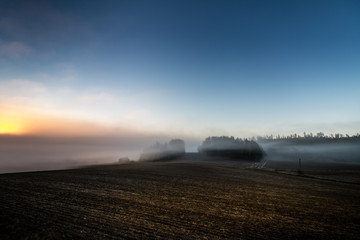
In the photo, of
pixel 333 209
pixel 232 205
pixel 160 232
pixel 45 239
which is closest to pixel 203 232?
pixel 160 232

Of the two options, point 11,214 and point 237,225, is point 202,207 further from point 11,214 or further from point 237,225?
point 11,214

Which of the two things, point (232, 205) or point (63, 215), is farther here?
point (232, 205)

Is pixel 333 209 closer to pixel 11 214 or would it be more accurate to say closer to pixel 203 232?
pixel 203 232

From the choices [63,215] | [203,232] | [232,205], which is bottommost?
[232,205]

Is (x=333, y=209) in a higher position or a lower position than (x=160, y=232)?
lower

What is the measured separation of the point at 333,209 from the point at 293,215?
5.52 metres

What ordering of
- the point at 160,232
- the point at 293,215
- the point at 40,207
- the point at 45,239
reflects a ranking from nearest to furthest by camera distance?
the point at 45,239, the point at 160,232, the point at 40,207, the point at 293,215

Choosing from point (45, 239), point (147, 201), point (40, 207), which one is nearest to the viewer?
point (45, 239)

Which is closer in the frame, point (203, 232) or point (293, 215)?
point (203, 232)

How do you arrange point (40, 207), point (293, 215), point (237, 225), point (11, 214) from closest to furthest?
point (11, 214) < point (237, 225) < point (40, 207) < point (293, 215)

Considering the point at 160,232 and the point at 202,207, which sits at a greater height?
the point at 160,232

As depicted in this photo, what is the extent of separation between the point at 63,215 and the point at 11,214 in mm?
2826

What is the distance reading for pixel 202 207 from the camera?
547 inches

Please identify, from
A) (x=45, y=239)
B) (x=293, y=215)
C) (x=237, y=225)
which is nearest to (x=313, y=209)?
(x=293, y=215)
